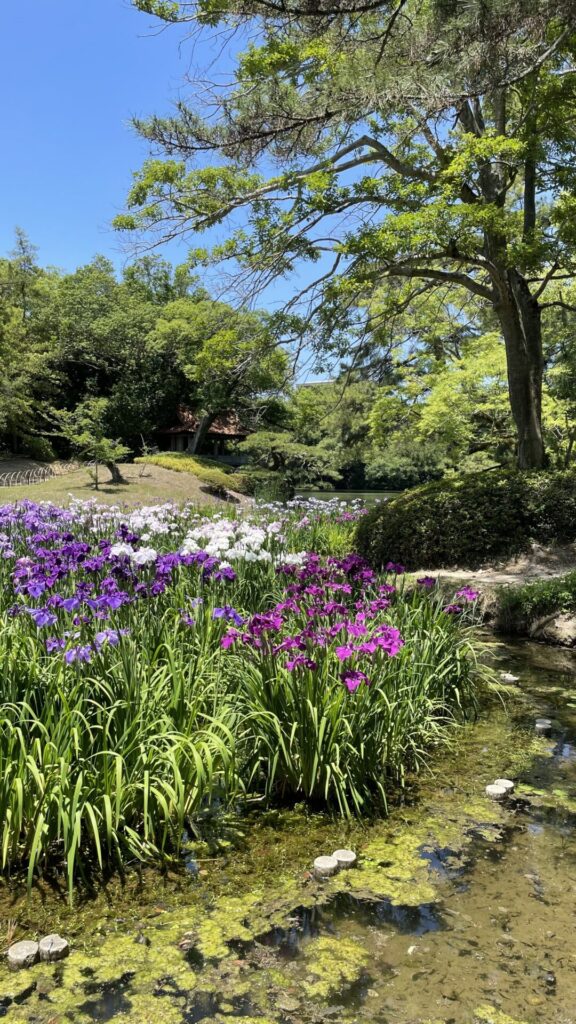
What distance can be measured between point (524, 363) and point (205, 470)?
14804 mm

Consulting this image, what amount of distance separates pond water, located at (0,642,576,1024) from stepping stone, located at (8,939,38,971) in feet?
0.10

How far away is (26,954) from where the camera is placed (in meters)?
2.05

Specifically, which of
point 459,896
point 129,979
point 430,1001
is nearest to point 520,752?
point 459,896

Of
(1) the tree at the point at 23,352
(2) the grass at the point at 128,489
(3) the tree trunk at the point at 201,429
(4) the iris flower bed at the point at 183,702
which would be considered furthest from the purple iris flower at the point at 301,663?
(3) the tree trunk at the point at 201,429

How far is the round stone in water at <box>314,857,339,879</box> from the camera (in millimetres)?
2607

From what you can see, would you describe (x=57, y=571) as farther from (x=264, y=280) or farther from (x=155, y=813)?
(x=264, y=280)

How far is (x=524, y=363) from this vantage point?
415 inches

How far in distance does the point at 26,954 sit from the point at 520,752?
2815mm

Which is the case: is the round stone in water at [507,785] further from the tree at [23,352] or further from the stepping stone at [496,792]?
the tree at [23,352]

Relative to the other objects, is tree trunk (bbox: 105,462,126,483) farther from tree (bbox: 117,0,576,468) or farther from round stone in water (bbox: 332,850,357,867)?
round stone in water (bbox: 332,850,357,867)

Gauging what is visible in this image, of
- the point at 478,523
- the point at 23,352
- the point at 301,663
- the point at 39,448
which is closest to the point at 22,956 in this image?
the point at 301,663

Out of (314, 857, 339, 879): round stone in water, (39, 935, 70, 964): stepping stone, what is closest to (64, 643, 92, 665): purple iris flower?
(39, 935, 70, 964): stepping stone

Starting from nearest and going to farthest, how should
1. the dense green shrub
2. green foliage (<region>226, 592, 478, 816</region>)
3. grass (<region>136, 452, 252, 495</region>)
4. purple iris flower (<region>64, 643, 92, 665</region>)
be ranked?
1. purple iris flower (<region>64, 643, 92, 665</region>)
2. green foliage (<region>226, 592, 478, 816</region>)
3. grass (<region>136, 452, 252, 495</region>)
4. the dense green shrub

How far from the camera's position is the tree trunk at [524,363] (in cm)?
1038
